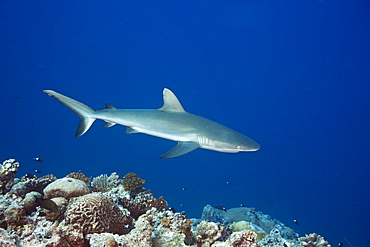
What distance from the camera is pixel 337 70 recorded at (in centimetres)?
12288

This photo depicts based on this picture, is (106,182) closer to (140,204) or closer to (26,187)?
(140,204)

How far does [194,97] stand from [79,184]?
130262mm

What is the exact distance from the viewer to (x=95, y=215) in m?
3.52

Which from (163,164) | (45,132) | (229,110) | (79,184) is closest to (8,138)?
(45,132)

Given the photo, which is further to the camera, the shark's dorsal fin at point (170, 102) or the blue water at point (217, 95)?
the blue water at point (217, 95)

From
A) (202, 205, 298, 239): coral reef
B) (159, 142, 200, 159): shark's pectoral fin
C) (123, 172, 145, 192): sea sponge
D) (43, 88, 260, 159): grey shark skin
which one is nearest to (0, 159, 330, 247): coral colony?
(123, 172, 145, 192): sea sponge

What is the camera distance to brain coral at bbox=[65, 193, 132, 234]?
3.40m

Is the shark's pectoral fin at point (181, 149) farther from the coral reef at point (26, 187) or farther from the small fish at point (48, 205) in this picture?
the coral reef at point (26, 187)

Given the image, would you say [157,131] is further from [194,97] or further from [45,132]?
[194,97]

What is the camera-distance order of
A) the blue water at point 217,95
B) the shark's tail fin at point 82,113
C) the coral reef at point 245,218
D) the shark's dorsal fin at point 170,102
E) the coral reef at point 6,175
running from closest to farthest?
the coral reef at point 6,175 → the shark's tail fin at point 82,113 → the shark's dorsal fin at point 170,102 → the coral reef at point 245,218 → the blue water at point 217,95

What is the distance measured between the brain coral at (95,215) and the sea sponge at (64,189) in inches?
41.8

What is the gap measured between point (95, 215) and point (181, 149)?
10.1 feet

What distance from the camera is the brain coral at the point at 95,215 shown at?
340cm

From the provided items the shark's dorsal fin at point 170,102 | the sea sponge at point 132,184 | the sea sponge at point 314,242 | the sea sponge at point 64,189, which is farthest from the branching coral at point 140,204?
the sea sponge at point 314,242
